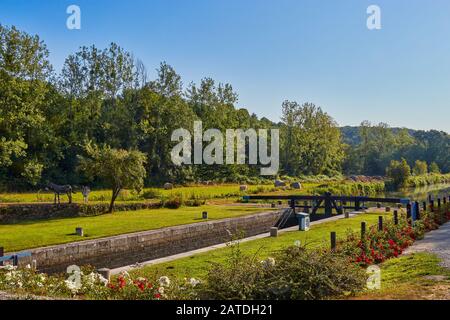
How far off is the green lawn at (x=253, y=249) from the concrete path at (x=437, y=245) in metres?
2.36

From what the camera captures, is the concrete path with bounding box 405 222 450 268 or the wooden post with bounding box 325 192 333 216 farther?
the wooden post with bounding box 325 192 333 216

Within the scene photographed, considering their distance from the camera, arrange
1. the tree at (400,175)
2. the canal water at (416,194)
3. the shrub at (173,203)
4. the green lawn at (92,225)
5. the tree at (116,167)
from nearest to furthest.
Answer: the green lawn at (92,225)
the tree at (116,167)
the shrub at (173,203)
the canal water at (416,194)
the tree at (400,175)

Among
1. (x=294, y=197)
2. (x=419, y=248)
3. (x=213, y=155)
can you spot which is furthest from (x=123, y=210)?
(x=213, y=155)

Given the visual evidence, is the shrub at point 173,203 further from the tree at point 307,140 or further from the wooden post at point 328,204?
the tree at point 307,140

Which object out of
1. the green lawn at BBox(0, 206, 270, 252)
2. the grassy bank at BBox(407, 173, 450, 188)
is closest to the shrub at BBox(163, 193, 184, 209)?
the green lawn at BBox(0, 206, 270, 252)

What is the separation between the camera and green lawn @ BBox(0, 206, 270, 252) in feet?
58.9

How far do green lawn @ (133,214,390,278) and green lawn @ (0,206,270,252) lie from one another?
18.2 ft

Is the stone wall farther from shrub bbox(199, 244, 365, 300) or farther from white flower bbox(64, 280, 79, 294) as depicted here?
white flower bbox(64, 280, 79, 294)

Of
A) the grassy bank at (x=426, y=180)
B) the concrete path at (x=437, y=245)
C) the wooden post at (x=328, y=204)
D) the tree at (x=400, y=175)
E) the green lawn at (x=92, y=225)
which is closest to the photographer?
the concrete path at (x=437, y=245)

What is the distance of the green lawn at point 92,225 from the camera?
1795 cm

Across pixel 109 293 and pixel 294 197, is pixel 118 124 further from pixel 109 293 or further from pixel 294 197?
pixel 109 293

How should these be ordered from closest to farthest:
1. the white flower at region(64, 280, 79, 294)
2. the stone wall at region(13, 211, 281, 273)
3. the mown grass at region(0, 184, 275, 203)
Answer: the white flower at region(64, 280, 79, 294)
the stone wall at region(13, 211, 281, 273)
the mown grass at region(0, 184, 275, 203)

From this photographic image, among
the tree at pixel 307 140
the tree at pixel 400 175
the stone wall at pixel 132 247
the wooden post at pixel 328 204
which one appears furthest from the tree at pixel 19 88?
the tree at pixel 400 175

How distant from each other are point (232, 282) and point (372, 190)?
171ft
